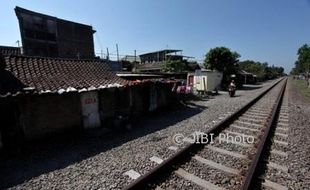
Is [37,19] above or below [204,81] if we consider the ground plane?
above

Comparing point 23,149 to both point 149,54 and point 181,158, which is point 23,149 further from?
point 149,54

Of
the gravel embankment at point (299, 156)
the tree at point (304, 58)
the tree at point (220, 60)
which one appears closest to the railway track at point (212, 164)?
the gravel embankment at point (299, 156)

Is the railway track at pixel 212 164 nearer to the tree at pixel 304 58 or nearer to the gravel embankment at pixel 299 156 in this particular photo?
the gravel embankment at pixel 299 156

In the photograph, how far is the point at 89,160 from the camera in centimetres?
589

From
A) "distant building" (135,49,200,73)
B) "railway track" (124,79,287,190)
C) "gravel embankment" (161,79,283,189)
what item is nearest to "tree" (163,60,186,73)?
"distant building" (135,49,200,73)

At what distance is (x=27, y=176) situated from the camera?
5.14m

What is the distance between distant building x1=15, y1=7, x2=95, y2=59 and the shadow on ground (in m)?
22.0

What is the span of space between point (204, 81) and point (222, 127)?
15045 millimetres

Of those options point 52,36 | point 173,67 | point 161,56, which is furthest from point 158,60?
point 52,36

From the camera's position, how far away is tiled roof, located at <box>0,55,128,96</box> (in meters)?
7.55

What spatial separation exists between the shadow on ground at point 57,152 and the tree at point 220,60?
23791 millimetres

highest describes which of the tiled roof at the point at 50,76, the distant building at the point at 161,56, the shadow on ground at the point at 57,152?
the distant building at the point at 161,56

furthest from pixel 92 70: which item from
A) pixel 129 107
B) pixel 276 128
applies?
pixel 276 128

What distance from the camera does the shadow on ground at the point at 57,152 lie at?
17.6 feet
